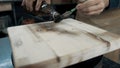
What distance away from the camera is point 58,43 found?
0.50 meters

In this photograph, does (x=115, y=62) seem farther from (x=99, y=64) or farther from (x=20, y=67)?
(x=20, y=67)

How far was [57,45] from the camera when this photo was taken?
49cm

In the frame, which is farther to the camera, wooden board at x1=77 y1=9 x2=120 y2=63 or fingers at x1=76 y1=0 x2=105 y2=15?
wooden board at x1=77 y1=9 x2=120 y2=63

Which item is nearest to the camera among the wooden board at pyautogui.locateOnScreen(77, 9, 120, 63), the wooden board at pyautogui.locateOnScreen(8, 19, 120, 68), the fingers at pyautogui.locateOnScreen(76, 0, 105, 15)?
the wooden board at pyautogui.locateOnScreen(8, 19, 120, 68)

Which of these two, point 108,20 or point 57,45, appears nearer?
point 57,45

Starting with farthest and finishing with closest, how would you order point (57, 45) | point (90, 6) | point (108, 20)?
point (108, 20) < point (90, 6) < point (57, 45)

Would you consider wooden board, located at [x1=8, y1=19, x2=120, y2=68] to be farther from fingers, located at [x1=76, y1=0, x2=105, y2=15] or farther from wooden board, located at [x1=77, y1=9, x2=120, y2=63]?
wooden board, located at [x1=77, y1=9, x2=120, y2=63]

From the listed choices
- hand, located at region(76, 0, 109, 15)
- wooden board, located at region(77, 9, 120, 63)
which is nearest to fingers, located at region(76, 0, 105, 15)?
hand, located at region(76, 0, 109, 15)

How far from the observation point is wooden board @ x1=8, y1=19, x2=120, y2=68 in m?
0.42

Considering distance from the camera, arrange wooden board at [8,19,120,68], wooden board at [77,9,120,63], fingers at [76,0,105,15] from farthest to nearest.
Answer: wooden board at [77,9,120,63] < fingers at [76,0,105,15] < wooden board at [8,19,120,68]

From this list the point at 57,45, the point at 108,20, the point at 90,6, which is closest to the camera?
the point at 57,45

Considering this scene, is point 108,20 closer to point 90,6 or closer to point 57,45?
Answer: point 90,6

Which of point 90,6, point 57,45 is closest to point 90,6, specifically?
point 90,6

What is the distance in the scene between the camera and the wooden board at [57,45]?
1.36 ft
